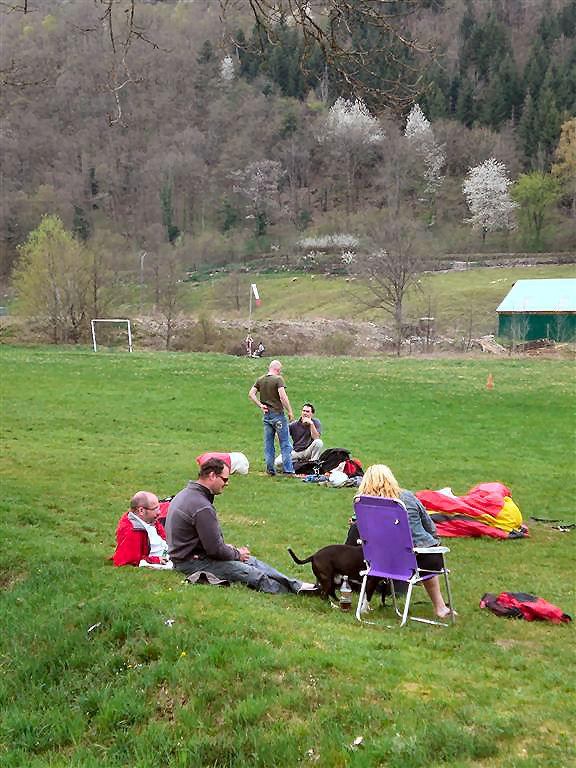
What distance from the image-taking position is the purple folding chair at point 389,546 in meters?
7.08

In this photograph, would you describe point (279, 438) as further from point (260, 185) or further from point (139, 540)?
point (260, 185)

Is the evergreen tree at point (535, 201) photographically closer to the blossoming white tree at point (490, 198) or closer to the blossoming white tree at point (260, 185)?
the blossoming white tree at point (490, 198)

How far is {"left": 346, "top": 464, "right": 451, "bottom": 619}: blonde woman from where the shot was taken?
738cm

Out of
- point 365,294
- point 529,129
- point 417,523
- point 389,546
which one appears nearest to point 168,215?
point 365,294

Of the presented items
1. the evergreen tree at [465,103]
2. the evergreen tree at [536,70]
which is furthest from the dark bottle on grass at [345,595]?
the evergreen tree at [465,103]

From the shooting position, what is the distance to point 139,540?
794 cm

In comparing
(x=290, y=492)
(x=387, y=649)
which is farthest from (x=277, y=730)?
(x=290, y=492)

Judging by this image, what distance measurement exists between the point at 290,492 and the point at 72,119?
104538 millimetres

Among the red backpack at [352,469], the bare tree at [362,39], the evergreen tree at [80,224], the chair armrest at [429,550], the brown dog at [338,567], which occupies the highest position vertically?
the evergreen tree at [80,224]

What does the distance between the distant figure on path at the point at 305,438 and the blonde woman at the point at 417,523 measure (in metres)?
8.01

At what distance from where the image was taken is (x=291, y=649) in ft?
18.2

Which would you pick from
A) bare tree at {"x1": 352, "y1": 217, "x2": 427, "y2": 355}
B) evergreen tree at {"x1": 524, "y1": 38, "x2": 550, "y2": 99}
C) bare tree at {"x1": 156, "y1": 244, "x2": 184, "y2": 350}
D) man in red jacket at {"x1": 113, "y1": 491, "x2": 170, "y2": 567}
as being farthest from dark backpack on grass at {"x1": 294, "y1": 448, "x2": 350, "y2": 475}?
evergreen tree at {"x1": 524, "y1": 38, "x2": 550, "y2": 99}

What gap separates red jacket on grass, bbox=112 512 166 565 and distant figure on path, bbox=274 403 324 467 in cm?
760

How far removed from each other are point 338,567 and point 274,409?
7269 mm
